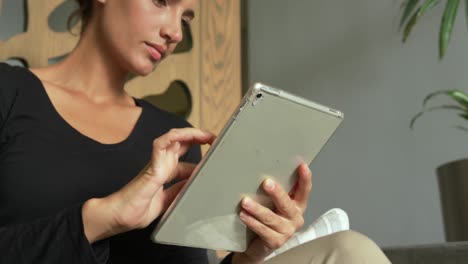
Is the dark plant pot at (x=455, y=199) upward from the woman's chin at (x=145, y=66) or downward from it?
downward

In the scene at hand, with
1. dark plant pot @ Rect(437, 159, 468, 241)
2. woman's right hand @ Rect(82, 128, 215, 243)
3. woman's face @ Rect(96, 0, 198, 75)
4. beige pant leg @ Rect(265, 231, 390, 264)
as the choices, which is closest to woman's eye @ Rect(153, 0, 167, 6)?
woman's face @ Rect(96, 0, 198, 75)

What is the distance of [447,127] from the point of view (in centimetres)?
163

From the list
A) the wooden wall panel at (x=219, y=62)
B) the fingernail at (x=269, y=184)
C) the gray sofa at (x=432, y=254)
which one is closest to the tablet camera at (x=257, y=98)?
the fingernail at (x=269, y=184)

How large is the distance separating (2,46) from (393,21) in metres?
1.19

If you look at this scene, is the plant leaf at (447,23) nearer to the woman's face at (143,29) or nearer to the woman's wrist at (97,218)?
the woman's face at (143,29)

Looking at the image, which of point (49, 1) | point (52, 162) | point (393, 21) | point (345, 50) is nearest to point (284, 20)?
point (345, 50)

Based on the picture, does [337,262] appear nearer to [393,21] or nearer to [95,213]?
[95,213]

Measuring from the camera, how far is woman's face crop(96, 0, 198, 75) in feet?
2.71

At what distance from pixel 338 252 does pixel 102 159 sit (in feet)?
1.21

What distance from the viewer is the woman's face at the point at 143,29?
825 mm

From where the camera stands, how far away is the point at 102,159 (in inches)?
30.5

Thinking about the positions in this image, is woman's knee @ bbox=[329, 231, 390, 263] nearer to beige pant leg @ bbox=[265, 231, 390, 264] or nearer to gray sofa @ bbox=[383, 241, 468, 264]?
beige pant leg @ bbox=[265, 231, 390, 264]

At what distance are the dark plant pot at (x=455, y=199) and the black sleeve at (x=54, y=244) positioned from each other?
0.87 metres

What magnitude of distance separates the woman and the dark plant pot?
0.62m
